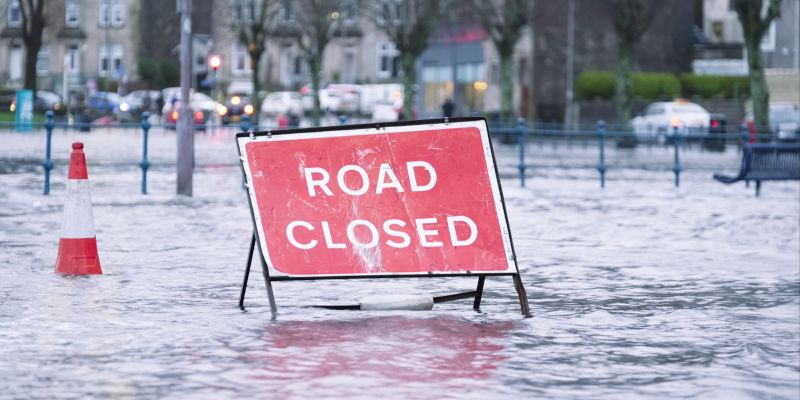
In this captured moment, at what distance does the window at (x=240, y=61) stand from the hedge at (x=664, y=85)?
41268 millimetres

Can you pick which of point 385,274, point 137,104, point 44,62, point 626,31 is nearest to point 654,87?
point 626,31

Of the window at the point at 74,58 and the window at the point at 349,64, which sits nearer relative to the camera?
the window at the point at 349,64

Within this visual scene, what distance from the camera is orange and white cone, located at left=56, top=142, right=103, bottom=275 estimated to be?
12633 millimetres

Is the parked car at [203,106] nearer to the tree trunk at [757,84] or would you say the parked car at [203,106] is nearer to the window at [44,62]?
the window at [44,62]

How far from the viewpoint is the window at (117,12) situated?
10269 cm

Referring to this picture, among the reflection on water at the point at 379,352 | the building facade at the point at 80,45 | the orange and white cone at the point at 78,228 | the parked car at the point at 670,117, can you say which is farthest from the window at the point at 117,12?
the reflection on water at the point at 379,352

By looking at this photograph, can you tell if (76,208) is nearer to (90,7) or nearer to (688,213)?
(688,213)

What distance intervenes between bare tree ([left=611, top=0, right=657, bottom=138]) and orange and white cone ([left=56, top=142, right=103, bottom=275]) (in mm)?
44746

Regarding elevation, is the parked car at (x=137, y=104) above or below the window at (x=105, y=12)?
below

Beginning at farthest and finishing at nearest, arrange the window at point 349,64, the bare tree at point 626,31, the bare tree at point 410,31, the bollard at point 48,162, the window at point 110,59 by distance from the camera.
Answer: the window at point 349,64 → the window at point 110,59 → the bare tree at point 410,31 → the bare tree at point 626,31 → the bollard at point 48,162

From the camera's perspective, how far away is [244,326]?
32.6 ft

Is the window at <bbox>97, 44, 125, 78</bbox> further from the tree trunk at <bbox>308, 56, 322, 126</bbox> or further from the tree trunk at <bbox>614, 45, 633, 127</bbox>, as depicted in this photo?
the tree trunk at <bbox>614, 45, 633, 127</bbox>

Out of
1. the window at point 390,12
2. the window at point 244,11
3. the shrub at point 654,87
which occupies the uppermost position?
the window at point 244,11

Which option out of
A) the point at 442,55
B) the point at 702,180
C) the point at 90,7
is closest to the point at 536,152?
the point at 702,180
